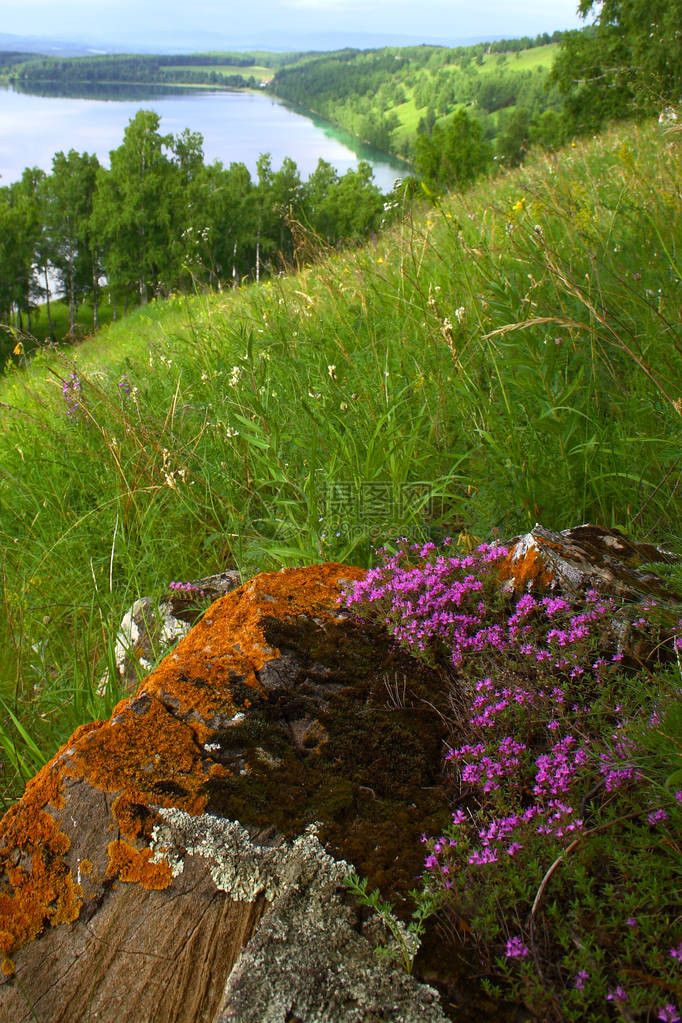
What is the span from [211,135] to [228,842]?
544 ft

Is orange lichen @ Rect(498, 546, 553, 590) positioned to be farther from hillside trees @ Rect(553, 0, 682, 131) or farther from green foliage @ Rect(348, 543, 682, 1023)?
hillside trees @ Rect(553, 0, 682, 131)

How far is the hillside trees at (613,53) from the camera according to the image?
2569cm

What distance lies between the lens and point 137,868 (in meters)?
1.25

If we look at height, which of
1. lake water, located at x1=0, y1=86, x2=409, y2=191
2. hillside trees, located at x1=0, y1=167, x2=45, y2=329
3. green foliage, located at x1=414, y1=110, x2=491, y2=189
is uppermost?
lake water, located at x1=0, y1=86, x2=409, y2=191

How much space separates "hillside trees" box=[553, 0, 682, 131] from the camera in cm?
2569

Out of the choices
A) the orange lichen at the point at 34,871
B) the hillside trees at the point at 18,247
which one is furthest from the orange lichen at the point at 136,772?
the hillside trees at the point at 18,247

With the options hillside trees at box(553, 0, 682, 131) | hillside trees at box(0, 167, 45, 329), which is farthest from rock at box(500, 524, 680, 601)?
hillside trees at box(0, 167, 45, 329)

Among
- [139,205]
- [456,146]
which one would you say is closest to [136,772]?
[139,205]

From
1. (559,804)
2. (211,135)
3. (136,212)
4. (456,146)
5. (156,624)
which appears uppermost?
(211,135)

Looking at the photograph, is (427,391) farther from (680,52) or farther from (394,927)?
(680,52)

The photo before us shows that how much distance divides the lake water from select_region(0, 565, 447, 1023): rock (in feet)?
237

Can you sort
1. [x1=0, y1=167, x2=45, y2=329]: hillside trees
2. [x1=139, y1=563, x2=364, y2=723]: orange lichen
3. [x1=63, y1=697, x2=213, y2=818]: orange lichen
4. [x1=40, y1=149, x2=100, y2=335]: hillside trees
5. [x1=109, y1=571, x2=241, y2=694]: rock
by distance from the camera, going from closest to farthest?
1. [x1=63, y1=697, x2=213, y2=818]: orange lichen
2. [x1=139, y1=563, x2=364, y2=723]: orange lichen
3. [x1=109, y1=571, x2=241, y2=694]: rock
4. [x1=0, y1=167, x2=45, y2=329]: hillside trees
5. [x1=40, y1=149, x2=100, y2=335]: hillside trees

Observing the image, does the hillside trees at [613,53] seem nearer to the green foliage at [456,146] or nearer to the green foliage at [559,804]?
the green foliage at [456,146]

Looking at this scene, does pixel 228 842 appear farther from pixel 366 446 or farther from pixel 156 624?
pixel 366 446
